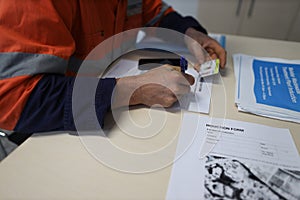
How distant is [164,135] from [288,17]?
1.93 m

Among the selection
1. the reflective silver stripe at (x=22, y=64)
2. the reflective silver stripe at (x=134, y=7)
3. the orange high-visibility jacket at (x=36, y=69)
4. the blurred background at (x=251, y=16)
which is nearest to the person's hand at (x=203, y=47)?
the reflective silver stripe at (x=134, y=7)

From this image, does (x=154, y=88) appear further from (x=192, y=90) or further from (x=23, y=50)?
(x=23, y=50)

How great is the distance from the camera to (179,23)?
0.99 meters

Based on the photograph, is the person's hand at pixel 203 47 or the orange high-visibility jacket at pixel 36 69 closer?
the orange high-visibility jacket at pixel 36 69

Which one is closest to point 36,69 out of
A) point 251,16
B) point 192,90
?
point 192,90

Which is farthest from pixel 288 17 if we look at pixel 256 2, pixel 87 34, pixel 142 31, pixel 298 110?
pixel 87 34

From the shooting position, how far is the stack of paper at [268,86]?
60 cm

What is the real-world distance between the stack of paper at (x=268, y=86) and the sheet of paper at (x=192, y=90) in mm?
85

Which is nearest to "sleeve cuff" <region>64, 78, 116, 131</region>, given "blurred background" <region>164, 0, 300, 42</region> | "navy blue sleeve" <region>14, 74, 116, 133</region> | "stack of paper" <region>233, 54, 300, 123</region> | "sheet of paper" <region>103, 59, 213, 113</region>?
"navy blue sleeve" <region>14, 74, 116, 133</region>

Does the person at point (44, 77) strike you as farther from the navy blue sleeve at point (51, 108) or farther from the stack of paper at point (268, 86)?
the stack of paper at point (268, 86)

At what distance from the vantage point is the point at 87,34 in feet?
2.37

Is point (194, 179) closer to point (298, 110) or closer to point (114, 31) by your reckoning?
point (298, 110)

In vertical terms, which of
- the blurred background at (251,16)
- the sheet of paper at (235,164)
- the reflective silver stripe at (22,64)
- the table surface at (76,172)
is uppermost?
the reflective silver stripe at (22,64)

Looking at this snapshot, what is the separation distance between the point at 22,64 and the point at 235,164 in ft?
1.57
